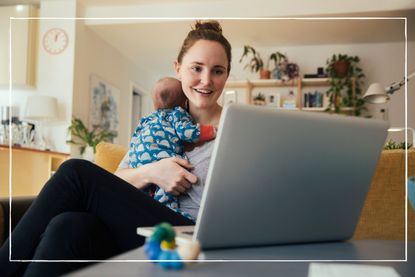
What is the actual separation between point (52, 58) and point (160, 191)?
1.03ft

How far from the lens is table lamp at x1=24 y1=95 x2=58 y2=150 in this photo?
72cm

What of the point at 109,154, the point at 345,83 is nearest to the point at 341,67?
the point at 345,83

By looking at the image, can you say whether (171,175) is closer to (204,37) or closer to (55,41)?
(204,37)

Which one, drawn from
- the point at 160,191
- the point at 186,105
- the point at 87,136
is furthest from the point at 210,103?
the point at 87,136

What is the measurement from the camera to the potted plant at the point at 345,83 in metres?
0.71

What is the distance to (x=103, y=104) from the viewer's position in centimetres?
83

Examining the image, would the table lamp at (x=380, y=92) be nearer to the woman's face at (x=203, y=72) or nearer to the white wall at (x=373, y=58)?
the white wall at (x=373, y=58)

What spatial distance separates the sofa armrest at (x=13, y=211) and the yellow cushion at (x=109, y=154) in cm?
19

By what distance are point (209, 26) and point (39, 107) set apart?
0.32 m

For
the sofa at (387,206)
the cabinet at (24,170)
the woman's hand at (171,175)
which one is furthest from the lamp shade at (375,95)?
the cabinet at (24,170)

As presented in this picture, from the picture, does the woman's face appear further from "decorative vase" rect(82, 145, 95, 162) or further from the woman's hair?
"decorative vase" rect(82, 145, 95, 162)

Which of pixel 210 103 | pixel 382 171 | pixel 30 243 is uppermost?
pixel 210 103

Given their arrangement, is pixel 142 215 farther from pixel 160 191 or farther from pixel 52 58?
pixel 52 58

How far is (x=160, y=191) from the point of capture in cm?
69
